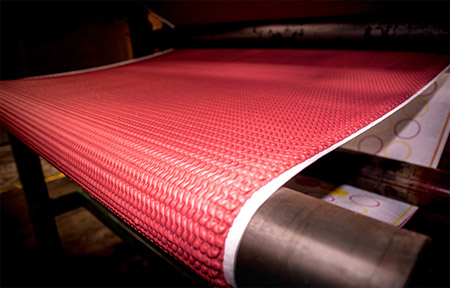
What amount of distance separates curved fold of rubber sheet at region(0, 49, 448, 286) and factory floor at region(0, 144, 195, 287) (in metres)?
0.76

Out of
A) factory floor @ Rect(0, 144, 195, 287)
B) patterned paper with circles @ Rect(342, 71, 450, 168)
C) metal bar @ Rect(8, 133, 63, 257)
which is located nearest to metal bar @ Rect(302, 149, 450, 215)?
patterned paper with circles @ Rect(342, 71, 450, 168)

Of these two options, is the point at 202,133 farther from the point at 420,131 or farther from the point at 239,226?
the point at 420,131

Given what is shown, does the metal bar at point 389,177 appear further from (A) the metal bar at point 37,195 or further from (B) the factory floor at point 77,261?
(A) the metal bar at point 37,195

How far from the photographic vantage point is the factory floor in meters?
1.21

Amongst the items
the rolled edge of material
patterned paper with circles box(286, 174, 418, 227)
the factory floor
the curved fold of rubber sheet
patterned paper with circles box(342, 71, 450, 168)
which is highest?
the curved fold of rubber sheet

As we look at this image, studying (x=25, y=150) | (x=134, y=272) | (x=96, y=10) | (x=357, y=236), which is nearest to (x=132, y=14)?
(x=96, y=10)

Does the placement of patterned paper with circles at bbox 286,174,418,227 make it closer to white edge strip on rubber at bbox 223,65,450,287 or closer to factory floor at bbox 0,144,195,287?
factory floor at bbox 0,144,195,287

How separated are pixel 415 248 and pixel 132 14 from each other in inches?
66.9

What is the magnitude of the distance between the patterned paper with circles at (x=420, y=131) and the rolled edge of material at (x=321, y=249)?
1.11 meters

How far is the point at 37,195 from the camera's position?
1138mm

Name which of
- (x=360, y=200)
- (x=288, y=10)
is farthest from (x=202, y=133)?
(x=288, y=10)

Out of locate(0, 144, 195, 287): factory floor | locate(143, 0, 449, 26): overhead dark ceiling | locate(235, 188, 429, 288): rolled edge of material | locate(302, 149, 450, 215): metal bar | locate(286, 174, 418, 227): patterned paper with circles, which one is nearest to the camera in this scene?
locate(235, 188, 429, 288): rolled edge of material

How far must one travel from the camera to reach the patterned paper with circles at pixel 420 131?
3.43 ft

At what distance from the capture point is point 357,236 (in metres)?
0.16
